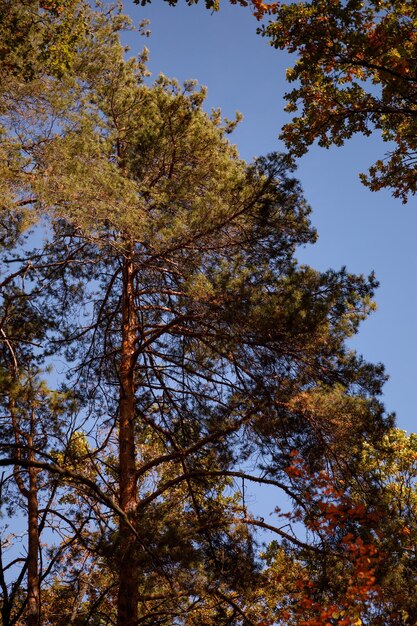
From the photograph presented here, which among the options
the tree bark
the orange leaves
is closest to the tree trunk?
the tree bark

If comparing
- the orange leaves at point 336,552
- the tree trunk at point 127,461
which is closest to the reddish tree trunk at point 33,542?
the tree trunk at point 127,461

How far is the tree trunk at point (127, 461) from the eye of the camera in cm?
679

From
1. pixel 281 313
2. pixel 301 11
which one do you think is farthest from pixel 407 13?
pixel 281 313

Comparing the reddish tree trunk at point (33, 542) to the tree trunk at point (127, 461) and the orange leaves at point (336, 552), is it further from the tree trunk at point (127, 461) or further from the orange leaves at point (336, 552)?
the orange leaves at point (336, 552)

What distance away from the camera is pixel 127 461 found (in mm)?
8180

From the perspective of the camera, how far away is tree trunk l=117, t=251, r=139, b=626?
6785mm

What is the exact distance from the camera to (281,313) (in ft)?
24.1

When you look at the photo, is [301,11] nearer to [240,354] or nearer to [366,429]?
[240,354]

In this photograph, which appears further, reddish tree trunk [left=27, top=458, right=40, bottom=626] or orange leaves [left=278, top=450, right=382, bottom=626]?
reddish tree trunk [left=27, top=458, right=40, bottom=626]

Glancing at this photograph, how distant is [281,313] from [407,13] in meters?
3.55

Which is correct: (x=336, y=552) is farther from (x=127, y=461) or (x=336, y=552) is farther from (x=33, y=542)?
(x=33, y=542)

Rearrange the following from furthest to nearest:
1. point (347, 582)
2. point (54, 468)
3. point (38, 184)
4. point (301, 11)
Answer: point (38, 184), point (347, 582), point (301, 11), point (54, 468)

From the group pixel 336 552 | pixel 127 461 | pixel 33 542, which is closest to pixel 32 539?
pixel 33 542

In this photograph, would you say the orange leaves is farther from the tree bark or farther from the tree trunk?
the tree bark
